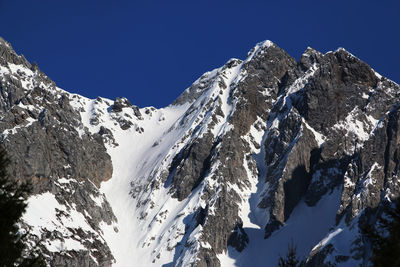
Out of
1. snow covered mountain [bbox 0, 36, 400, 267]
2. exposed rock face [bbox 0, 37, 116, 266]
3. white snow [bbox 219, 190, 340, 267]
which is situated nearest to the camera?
snow covered mountain [bbox 0, 36, 400, 267]

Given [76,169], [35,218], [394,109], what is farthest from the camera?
[76,169]

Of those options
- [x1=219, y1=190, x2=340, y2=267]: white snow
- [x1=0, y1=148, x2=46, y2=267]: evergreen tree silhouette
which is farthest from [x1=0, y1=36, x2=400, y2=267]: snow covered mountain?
[x1=0, y1=148, x2=46, y2=267]: evergreen tree silhouette

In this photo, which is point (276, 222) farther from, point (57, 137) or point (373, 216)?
point (57, 137)

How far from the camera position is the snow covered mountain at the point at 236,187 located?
154875 millimetres

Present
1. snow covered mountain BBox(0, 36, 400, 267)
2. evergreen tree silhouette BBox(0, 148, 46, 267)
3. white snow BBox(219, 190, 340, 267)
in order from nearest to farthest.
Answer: evergreen tree silhouette BBox(0, 148, 46, 267) → snow covered mountain BBox(0, 36, 400, 267) → white snow BBox(219, 190, 340, 267)

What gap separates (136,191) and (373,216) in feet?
273

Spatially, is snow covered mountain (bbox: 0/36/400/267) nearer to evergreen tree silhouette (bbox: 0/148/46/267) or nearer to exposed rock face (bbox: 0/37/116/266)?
exposed rock face (bbox: 0/37/116/266)

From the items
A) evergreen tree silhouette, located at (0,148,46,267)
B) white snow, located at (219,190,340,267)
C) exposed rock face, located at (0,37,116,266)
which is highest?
exposed rock face, located at (0,37,116,266)

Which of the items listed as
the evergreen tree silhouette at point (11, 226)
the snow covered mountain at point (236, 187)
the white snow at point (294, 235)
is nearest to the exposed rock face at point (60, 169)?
the snow covered mountain at point (236, 187)

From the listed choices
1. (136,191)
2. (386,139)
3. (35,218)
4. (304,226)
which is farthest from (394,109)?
(35,218)

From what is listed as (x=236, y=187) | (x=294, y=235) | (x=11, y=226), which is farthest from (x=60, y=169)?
(x=11, y=226)

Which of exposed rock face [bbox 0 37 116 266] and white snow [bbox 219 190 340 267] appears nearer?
white snow [bbox 219 190 340 267]

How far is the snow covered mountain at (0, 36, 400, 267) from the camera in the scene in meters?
155

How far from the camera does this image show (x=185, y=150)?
196750 millimetres
